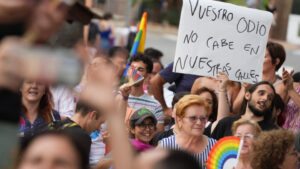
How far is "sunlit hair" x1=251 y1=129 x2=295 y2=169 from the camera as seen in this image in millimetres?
4258

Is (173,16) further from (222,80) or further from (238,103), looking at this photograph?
(222,80)

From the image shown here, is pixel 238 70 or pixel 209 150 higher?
pixel 238 70

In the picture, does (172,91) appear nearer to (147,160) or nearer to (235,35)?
(235,35)

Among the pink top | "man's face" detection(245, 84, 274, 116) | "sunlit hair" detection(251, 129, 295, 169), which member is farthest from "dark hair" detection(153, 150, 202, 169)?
the pink top

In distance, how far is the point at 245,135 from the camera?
4.85 meters

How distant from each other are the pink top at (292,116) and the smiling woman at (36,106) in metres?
2.63

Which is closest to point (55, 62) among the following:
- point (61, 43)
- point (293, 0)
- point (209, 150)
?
point (61, 43)

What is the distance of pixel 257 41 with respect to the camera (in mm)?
6477

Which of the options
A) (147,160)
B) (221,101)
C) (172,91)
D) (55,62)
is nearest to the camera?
(55,62)

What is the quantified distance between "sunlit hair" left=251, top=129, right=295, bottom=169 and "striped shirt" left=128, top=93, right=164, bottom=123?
2060 mm

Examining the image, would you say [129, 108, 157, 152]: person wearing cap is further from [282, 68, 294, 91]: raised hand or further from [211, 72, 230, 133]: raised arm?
[282, 68, 294, 91]: raised hand

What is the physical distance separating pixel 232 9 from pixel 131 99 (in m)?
1.33

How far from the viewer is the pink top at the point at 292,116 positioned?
632cm

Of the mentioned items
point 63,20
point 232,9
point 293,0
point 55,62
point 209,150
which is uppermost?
point 293,0
